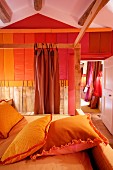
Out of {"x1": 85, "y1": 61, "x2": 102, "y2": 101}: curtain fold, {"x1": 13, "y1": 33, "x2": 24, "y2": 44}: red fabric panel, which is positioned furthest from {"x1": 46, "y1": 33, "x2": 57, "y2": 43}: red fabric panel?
{"x1": 85, "y1": 61, "x2": 102, "y2": 101}: curtain fold

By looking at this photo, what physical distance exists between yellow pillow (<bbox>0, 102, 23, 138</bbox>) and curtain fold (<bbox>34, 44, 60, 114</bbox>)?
57 centimetres

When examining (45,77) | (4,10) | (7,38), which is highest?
(4,10)

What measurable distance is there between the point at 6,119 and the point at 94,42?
307 centimetres

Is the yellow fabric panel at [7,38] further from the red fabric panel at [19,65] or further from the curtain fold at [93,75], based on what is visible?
the curtain fold at [93,75]

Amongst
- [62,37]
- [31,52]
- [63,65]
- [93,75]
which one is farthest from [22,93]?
[93,75]

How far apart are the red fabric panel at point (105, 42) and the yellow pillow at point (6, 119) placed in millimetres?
2935

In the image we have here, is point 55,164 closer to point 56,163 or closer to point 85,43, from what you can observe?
point 56,163

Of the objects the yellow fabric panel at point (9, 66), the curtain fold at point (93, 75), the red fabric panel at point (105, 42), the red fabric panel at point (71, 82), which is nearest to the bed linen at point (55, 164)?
the red fabric panel at point (71, 82)

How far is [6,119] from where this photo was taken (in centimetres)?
182

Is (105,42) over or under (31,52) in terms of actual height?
over

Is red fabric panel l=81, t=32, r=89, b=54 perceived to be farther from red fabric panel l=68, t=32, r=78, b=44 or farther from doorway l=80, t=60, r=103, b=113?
doorway l=80, t=60, r=103, b=113

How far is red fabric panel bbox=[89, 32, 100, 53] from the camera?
155 inches

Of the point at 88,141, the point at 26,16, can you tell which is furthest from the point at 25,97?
the point at 88,141

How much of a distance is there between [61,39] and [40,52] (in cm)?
160
